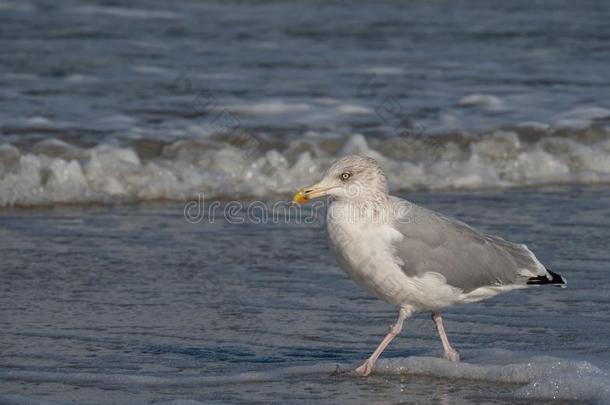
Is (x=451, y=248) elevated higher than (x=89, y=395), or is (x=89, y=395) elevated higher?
(x=451, y=248)

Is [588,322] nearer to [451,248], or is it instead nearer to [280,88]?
[451,248]

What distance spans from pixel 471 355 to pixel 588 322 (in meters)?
0.93

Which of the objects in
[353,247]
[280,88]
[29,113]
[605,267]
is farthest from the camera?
[280,88]

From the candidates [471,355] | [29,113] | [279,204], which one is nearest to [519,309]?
[471,355]

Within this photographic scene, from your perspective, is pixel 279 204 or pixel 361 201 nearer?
pixel 361 201

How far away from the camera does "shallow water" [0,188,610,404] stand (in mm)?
6246

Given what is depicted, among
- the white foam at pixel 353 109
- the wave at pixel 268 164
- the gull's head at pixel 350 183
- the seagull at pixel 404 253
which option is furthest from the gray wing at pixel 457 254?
the white foam at pixel 353 109

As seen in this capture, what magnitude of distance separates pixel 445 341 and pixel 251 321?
4.12ft

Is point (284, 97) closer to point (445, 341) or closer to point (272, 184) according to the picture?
point (272, 184)

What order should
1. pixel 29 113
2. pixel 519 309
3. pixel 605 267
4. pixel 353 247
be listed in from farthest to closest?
pixel 29 113, pixel 605 267, pixel 519 309, pixel 353 247

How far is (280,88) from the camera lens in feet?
48.6

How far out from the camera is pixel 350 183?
6.64 meters

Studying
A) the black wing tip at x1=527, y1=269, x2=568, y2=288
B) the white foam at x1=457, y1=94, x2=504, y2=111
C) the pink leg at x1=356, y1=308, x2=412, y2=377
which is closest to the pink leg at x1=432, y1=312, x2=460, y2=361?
the pink leg at x1=356, y1=308, x2=412, y2=377

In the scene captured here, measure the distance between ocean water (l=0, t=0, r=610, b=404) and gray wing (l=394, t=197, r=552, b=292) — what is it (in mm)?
385
